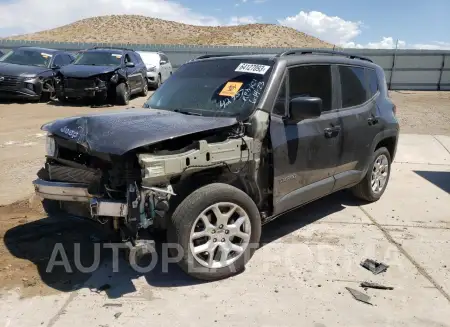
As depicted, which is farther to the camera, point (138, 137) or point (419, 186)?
point (419, 186)

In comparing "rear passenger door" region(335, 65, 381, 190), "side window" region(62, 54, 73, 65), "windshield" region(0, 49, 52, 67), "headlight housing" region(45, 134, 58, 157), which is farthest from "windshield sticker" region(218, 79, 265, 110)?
"side window" region(62, 54, 73, 65)

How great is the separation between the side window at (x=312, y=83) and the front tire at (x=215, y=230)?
1183 mm

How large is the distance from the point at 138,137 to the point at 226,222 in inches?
39.8

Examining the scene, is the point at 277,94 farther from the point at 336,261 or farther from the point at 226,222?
the point at 336,261

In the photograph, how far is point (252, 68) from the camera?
4047mm

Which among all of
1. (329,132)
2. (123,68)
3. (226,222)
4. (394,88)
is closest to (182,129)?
(226,222)

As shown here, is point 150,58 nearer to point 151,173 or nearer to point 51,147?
point 51,147

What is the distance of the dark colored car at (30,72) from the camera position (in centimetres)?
1279

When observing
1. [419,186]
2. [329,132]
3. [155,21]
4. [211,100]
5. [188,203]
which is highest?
[155,21]

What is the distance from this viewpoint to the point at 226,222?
3.50 m

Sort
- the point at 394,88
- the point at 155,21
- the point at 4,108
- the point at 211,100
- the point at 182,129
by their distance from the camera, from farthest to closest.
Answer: the point at 155,21 → the point at 394,88 → the point at 4,108 → the point at 211,100 → the point at 182,129

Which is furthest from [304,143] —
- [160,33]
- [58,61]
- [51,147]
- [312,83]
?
[160,33]

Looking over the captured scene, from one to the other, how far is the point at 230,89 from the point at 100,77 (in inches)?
378

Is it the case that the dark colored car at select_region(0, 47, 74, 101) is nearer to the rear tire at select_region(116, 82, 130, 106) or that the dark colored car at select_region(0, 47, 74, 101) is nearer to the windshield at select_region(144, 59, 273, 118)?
the rear tire at select_region(116, 82, 130, 106)
